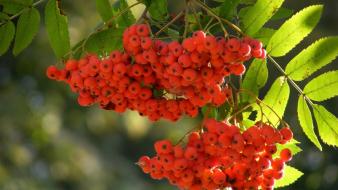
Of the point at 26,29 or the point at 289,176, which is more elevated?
the point at 26,29

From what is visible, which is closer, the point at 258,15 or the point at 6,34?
the point at 258,15

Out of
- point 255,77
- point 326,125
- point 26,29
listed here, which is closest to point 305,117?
point 326,125

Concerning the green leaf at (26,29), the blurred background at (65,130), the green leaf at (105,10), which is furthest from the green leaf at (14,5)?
the blurred background at (65,130)

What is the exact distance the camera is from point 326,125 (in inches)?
72.5

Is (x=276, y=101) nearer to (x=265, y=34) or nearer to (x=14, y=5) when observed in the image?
(x=265, y=34)

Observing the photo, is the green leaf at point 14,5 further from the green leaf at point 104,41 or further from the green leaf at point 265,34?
the green leaf at point 265,34

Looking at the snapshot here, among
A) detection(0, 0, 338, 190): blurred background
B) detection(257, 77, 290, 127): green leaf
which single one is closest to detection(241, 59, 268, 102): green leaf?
detection(257, 77, 290, 127): green leaf

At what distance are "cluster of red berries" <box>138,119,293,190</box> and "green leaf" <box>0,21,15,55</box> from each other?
1.56ft

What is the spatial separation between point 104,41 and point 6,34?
25 cm

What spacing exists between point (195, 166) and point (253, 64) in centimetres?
34

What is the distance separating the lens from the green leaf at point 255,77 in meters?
1.85

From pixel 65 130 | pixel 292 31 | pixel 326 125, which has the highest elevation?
pixel 292 31

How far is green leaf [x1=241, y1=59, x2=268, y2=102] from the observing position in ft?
6.08

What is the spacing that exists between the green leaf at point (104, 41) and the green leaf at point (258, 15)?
0.31 m
